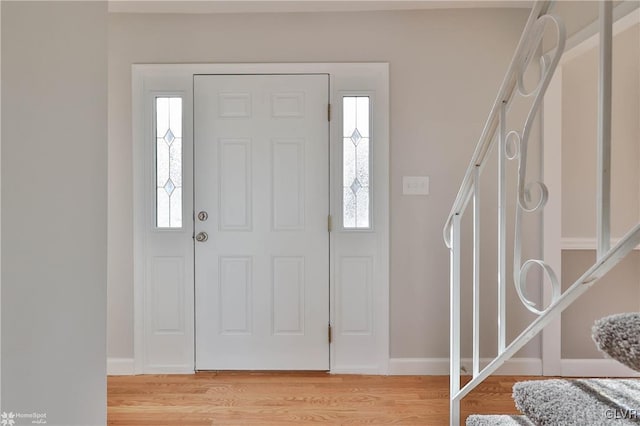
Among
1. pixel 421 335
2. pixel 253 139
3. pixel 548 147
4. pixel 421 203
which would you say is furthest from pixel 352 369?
pixel 548 147

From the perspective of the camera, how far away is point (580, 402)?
95cm

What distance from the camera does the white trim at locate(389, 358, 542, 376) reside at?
260 cm

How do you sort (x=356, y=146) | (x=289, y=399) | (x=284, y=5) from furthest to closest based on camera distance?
1. (x=356, y=146)
2. (x=284, y=5)
3. (x=289, y=399)

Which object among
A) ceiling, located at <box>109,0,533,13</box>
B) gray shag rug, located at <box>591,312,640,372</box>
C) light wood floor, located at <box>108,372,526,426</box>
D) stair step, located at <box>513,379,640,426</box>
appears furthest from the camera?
ceiling, located at <box>109,0,533,13</box>

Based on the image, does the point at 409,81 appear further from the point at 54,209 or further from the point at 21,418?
the point at 21,418

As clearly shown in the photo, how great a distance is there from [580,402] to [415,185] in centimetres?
179

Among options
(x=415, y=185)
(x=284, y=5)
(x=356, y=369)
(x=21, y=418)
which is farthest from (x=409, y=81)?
(x=21, y=418)

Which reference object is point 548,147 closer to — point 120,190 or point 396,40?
point 396,40

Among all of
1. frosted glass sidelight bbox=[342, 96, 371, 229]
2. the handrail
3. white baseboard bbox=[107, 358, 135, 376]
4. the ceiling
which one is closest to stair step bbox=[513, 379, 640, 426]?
the handrail

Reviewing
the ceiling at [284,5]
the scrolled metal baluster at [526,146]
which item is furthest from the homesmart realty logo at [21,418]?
the ceiling at [284,5]

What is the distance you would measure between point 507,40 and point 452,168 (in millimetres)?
927

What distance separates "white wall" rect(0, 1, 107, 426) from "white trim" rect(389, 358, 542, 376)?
198 centimetres

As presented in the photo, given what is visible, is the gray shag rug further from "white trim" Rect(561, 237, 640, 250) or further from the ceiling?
the ceiling

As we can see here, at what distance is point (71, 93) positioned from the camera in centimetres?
94
